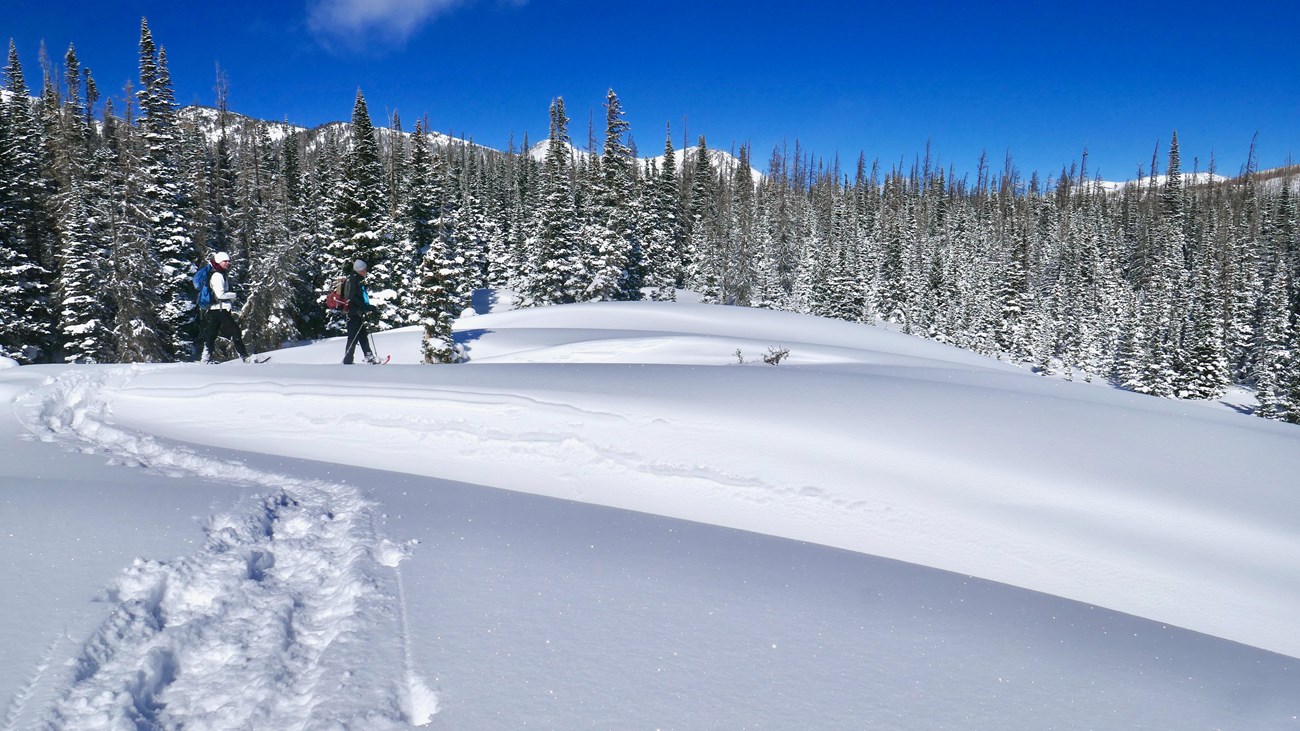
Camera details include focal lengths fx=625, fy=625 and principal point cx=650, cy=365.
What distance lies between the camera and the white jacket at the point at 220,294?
9461 mm

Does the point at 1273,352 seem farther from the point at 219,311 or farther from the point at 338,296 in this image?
the point at 219,311

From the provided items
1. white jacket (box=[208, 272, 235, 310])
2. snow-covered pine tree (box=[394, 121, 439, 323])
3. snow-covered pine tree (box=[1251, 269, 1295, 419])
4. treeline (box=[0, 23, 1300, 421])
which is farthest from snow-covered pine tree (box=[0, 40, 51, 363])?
snow-covered pine tree (box=[1251, 269, 1295, 419])

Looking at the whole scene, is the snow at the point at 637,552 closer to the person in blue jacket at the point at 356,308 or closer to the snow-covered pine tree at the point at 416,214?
the person in blue jacket at the point at 356,308

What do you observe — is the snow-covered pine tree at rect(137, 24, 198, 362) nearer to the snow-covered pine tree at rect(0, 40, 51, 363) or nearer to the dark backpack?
the snow-covered pine tree at rect(0, 40, 51, 363)

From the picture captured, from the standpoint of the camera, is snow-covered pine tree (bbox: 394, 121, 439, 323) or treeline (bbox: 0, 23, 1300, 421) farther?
snow-covered pine tree (bbox: 394, 121, 439, 323)

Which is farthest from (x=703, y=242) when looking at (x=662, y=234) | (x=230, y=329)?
(x=230, y=329)

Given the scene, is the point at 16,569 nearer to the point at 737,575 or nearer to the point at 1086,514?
the point at 737,575

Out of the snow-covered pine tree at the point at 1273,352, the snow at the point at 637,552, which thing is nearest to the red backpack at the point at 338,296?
the snow at the point at 637,552

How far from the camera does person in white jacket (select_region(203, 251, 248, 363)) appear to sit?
31.0ft

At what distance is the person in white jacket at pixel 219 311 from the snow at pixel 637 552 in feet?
5.55

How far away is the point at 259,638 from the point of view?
2.94 m

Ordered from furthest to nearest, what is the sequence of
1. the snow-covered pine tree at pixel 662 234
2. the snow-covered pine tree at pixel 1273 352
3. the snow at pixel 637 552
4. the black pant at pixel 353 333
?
the snow-covered pine tree at pixel 662 234 < the snow-covered pine tree at pixel 1273 352 < the black pant at pixel 353 333 < the snow at pixel 637 552

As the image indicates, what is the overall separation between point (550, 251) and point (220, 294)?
2685 cm

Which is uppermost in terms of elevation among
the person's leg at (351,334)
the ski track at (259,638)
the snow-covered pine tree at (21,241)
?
the snow-covered pine tree at (21,241)
